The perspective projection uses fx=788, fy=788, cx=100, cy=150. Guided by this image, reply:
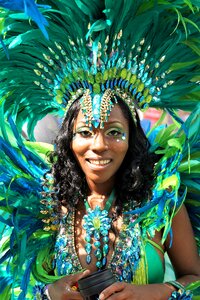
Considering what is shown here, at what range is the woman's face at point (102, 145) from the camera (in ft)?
10.8

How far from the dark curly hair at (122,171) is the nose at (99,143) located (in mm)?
170

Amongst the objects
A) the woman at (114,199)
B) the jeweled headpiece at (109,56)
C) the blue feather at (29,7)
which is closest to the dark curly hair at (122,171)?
the woman at (114,199)

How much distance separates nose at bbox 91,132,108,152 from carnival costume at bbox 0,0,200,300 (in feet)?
0.15

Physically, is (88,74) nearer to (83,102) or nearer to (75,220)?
(83,102)

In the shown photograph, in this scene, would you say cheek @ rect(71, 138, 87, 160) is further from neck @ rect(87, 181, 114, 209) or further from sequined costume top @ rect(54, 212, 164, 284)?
sequined costume top @ rect(54, 212, 164, 284)

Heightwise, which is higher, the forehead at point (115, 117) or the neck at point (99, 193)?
the forehead at point (115, 117)

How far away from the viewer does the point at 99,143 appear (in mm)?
3283

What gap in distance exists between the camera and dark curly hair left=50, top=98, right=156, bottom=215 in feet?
11.3

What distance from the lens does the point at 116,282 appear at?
123 inches

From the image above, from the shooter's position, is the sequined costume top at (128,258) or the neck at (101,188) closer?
the sequined costume top at (128,258)

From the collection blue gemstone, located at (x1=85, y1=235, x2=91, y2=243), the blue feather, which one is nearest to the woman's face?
blue gemstone, located at (x1=85, y1=235, x2=91, y2=243)

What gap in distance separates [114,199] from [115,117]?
1.29 ft

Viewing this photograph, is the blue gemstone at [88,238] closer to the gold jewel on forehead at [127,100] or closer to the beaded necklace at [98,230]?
the beaded necklace at [98,230]

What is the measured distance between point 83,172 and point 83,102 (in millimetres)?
354
